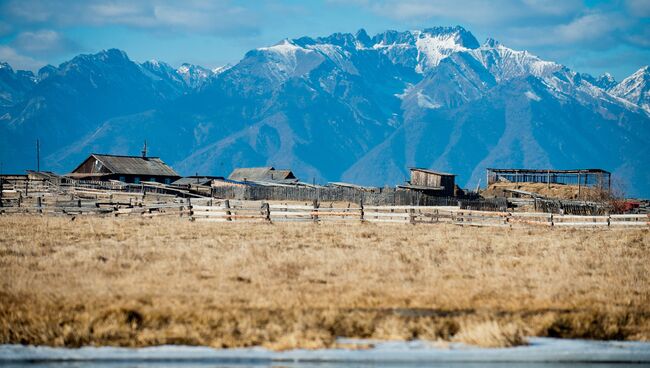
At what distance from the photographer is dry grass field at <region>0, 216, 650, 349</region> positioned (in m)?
14.1

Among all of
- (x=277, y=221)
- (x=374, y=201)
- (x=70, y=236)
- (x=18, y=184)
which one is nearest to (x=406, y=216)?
(x=277, y=221)

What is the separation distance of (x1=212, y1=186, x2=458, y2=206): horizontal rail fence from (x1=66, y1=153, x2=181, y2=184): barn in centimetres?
1815

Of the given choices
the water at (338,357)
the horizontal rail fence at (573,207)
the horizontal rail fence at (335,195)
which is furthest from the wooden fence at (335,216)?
the horizontal rail fence at (335,195)

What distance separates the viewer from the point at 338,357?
13.0 m

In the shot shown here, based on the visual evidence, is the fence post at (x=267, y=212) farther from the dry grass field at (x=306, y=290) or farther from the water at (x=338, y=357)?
the water at (x=338, y=357)

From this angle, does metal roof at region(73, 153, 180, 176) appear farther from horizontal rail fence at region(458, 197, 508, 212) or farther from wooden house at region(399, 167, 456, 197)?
horizontal rail fence at region(458, 197, 508, 212)

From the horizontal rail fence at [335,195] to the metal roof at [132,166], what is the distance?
18541 millimetres

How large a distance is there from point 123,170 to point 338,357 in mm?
95878

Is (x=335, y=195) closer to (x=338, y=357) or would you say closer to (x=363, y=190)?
(x=363, y=190)

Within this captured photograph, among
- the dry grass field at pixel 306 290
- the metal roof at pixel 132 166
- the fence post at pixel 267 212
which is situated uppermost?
the metal roof at pixel 132 166

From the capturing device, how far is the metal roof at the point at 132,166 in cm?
10475

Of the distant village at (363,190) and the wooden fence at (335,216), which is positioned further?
the distant village at (363,190)

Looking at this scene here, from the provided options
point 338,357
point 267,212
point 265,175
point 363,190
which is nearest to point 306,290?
point 338,357

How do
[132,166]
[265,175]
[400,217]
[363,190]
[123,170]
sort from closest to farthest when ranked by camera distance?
[400,217] < [363,190] < [123,170] < [132,166] < [265,175]
